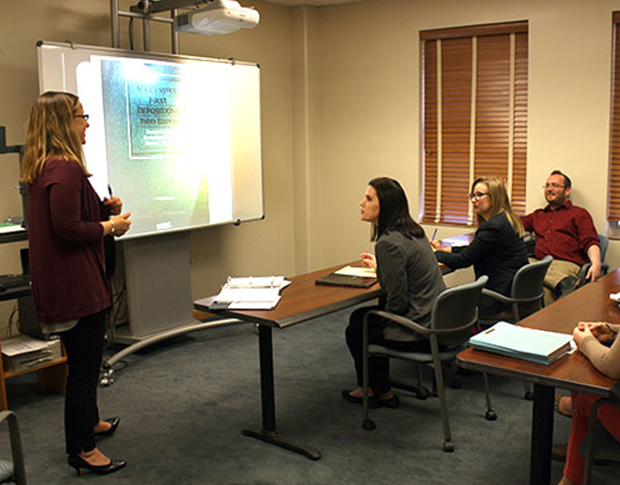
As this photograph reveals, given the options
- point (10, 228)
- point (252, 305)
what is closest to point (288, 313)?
point (252, 305)

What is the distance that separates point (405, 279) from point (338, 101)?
10.6 ft

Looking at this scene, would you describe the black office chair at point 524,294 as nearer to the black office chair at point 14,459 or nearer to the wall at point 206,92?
the black office chair at point 14,459

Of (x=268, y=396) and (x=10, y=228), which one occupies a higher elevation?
(x=10, y=228)

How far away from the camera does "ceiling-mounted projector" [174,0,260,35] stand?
13.2 feet

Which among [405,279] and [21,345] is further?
[21,345]

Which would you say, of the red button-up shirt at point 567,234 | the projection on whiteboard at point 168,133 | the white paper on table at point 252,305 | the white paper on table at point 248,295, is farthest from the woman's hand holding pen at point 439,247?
the projection on whiteboard at point 168,133

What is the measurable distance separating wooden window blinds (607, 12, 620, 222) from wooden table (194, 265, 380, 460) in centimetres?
240

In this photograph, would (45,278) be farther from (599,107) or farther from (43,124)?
(599,107)

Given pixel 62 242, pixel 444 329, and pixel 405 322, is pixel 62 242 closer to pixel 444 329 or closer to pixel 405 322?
pixel 405 322

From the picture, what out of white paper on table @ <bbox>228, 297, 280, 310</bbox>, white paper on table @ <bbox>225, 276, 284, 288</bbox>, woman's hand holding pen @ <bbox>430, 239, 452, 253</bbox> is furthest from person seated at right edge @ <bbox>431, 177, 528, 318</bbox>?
white paper on table @ <bbox>228, 297, 280, 310</bbox>

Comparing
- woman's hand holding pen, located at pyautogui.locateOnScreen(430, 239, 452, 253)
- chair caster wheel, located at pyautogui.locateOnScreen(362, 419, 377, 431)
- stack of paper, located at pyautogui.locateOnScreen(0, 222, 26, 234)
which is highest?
stack of paper, located at pyautogui.locateOnScreen(0, 222, 26, 234)

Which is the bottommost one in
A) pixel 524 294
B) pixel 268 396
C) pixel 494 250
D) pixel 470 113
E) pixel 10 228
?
pixel 268 396

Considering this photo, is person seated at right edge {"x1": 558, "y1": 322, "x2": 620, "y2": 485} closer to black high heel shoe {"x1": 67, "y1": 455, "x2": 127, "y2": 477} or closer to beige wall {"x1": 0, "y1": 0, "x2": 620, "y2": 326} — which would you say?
black high heel shoe {"x1": 67, "y1": 455, "x2": 127, "y2": 477}

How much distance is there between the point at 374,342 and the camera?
3.23 meters
